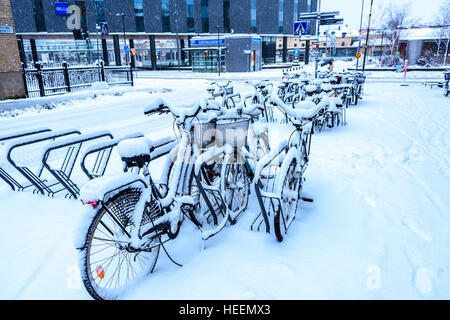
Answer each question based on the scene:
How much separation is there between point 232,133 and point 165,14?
4191 centimetres

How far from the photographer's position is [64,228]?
338 centimetres

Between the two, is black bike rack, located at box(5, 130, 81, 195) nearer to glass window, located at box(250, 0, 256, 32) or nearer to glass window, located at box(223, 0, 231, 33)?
glass window, located at box(223, 0, 231, 33)

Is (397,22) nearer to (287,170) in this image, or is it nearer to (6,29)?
(6,29)

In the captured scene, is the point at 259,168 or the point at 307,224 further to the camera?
the point at 307,224

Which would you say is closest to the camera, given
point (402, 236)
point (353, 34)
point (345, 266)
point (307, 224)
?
point (345, 266)

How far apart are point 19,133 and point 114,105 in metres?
8.42

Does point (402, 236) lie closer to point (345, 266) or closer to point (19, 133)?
point (345, 266)

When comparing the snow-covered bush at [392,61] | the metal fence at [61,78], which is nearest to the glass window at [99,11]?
the metal fence at [61,78]

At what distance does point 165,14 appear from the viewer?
131 ft

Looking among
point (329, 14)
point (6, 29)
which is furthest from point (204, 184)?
point (6, 29)

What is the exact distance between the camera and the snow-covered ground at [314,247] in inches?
95.2

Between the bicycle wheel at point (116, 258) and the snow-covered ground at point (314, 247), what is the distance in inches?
5.3

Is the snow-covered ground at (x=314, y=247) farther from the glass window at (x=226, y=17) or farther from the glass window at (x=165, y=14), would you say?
the glass window at (x=226, y=17)
